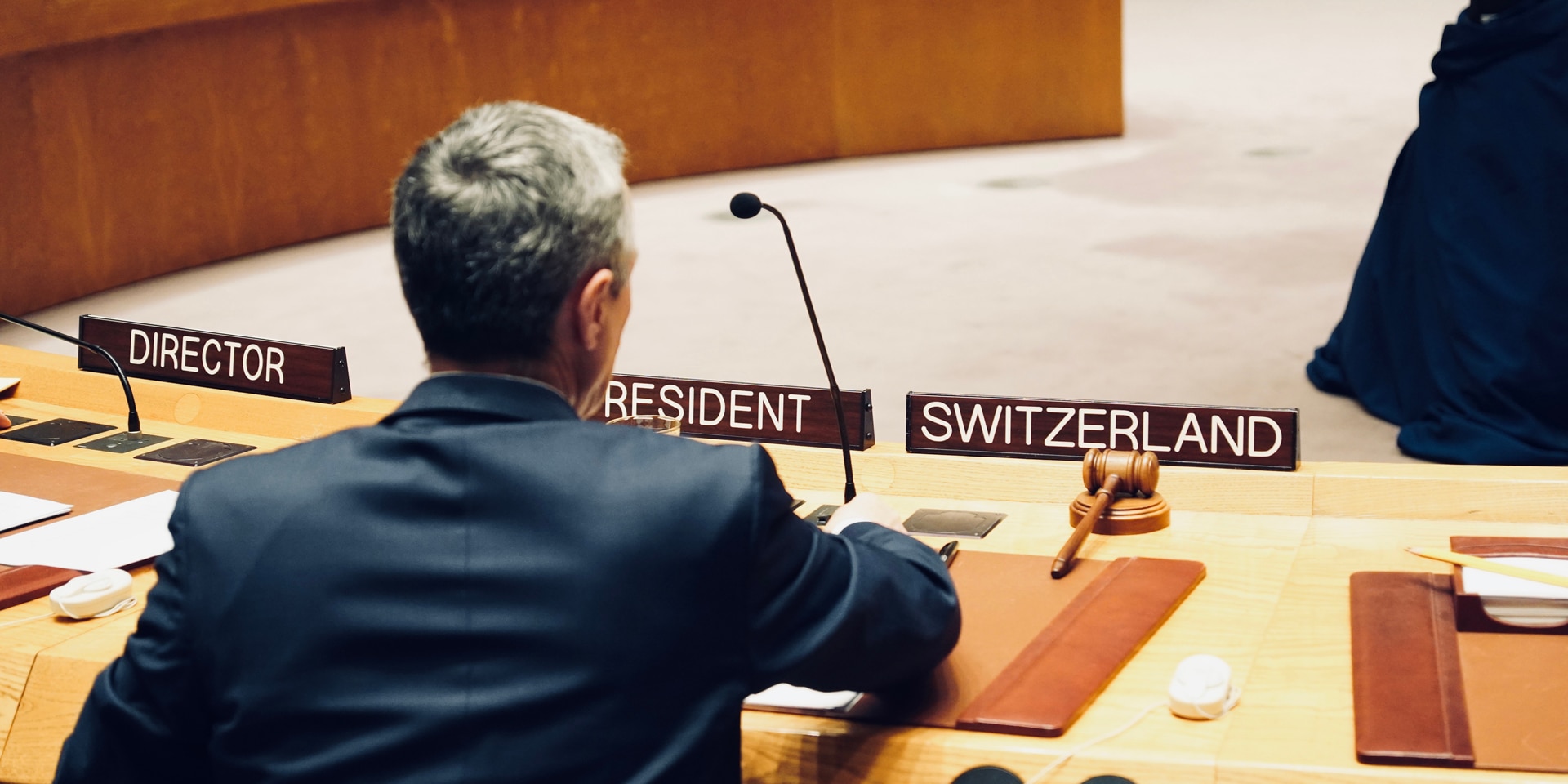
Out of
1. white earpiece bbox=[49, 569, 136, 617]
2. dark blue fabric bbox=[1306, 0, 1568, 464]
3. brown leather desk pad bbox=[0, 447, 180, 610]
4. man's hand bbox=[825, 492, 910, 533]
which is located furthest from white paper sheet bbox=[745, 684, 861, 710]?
dark blue fabric bbox=[1306, 0, 1568, 464]

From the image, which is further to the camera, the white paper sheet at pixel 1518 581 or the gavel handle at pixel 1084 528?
the gavel handle at pixel 1084 528

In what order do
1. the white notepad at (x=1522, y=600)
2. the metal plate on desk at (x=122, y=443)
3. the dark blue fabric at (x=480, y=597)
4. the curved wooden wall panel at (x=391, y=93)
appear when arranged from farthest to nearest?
the curved wooden wall panel at (x=391, y=93) → the metal plate on desk at (x=122, y=443) → the white notepad at (x=1522, y=600) → the dark blue fabric at (x=480, y=597)

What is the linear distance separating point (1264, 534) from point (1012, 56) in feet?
21.9

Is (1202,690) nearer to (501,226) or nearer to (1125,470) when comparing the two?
(1125,470)

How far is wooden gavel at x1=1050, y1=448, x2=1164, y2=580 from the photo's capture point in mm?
1753

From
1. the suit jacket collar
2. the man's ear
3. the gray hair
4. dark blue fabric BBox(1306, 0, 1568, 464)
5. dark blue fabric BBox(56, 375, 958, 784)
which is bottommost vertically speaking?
dark blue fabric BBox(1306, 0, 1568, 464)

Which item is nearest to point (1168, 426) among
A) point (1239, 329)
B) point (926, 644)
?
point (926, 644)

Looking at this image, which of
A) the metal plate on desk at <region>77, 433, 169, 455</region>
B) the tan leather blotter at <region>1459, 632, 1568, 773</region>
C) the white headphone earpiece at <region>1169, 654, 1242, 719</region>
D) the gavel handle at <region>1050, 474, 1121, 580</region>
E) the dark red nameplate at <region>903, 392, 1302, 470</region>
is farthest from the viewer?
the metal plate on desk at <region>77, 433, 169, 455</region>

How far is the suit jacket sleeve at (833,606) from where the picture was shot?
42.6 inches

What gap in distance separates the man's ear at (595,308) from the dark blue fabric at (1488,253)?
3.06 m

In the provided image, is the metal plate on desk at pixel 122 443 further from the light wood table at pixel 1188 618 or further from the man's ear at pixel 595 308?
the man's ear at pixel 595 308

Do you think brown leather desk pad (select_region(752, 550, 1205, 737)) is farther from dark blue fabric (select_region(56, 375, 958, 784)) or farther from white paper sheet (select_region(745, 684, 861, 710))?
dark blue fabric (select_region(56, 375, 958, 784))

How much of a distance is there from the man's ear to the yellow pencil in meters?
0.84

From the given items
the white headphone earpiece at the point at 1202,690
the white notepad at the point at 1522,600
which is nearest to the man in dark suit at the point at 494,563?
the white headphone earpiece at the point at 1202,690
